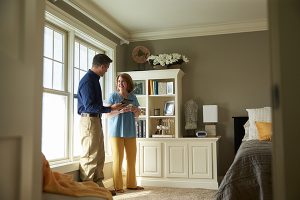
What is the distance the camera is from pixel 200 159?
14.8 ft

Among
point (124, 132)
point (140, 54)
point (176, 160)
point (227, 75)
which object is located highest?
point (140, 54)

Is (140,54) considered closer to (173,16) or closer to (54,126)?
(173,16)

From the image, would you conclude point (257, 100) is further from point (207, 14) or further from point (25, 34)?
point (25, 34)

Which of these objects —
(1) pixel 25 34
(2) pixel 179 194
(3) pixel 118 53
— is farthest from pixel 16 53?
(3) pixel 118 53

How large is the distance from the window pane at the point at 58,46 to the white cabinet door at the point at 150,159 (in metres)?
1.85

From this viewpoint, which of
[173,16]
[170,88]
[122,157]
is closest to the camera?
[122,157]

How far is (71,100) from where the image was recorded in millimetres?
3895

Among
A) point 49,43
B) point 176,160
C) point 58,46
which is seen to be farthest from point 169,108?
point 49,43

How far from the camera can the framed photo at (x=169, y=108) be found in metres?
5.00

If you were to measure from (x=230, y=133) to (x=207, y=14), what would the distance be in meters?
1.92

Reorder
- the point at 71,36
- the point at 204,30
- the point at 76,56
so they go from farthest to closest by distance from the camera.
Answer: the point at 204,30
the point at 76,56
the point at 71,36

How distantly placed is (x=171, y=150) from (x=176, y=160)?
0.54ft

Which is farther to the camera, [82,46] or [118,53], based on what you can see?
[118,53]

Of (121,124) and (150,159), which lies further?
(150,159)
